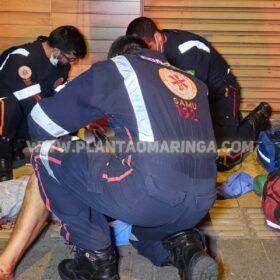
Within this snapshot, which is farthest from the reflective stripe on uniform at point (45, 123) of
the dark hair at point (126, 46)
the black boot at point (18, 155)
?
the black boot at point (18, 155)

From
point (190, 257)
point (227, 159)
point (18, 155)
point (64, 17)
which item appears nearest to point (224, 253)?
point (190, 257)

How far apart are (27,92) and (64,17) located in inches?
40.6

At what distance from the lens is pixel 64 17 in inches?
162

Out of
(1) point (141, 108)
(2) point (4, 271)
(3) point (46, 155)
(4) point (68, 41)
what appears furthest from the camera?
(4) point (68, 41)

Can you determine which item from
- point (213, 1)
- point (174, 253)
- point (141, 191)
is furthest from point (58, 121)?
point (213, 1)

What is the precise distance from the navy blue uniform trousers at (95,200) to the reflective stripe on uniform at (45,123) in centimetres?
8

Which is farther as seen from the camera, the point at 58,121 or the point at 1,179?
the point at 1,179

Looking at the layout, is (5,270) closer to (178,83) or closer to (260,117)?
(178,83)

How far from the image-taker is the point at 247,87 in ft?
14.6

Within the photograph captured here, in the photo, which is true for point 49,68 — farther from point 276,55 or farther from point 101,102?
point 276,55

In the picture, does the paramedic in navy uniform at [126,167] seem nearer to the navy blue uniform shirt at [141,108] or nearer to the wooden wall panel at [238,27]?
the navy blue uniform shirt at [141,108]

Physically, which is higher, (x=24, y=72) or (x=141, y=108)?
(x=141, y=108)

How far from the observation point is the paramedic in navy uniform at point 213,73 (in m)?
3.36

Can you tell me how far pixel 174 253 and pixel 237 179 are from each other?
119 cm
